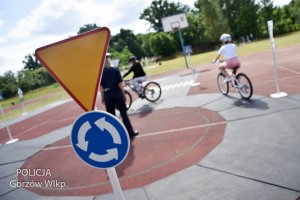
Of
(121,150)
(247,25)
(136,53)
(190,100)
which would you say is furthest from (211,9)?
(121,150)

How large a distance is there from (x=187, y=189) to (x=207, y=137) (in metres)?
2.13

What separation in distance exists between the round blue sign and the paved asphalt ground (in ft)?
5.51

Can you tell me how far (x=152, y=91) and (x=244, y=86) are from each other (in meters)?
3.82

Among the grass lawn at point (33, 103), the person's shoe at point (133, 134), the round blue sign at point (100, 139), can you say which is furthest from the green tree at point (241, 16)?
the round blue sign at point (100, 139)

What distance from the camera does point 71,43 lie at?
2.76 meters

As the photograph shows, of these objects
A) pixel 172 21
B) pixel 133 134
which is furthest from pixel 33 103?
pixel 133 134

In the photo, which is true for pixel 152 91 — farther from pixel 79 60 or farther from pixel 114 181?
pixel 79 60

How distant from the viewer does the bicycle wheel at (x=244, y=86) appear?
27.3ft

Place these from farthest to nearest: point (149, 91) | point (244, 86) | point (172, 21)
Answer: point (172, 21) < point (149, 91) < point (244, 86)

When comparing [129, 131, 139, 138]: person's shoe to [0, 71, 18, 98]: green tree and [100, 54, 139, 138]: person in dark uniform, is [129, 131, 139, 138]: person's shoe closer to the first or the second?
[100, 54, 139, 138]: person in dark uniform

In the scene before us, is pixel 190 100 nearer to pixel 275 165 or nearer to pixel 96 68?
pixel 275 165

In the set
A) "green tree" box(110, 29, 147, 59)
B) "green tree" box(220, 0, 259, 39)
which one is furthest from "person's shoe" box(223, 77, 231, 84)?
"green tree" box(110, 29, 147, 59)

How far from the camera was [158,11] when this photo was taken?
8062 centimetres

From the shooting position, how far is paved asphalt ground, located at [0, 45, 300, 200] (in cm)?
407
